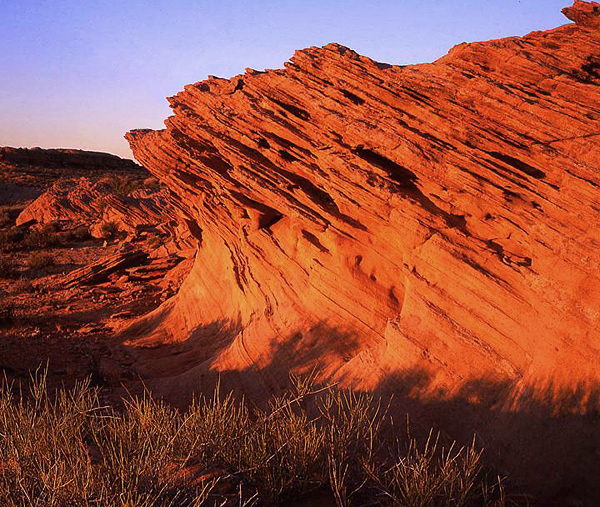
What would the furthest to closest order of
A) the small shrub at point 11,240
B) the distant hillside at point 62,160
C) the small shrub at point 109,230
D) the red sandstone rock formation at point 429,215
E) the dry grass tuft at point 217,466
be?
the distant hillside at point 62,160 < the small shrub at point 109,230 < the small shrub at point 11,240 < the red sandstone rock formation at point 429,215 < the dry grass tuft at point 217,466

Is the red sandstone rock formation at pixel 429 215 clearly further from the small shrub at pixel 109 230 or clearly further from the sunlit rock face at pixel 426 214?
the small shrub at pixel 109 230

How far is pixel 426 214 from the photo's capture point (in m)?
6.31

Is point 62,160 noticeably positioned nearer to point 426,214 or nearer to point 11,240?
point 11,240

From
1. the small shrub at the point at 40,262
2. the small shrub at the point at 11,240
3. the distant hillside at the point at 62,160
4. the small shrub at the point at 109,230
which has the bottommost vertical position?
the small shrub at the point at 40,262

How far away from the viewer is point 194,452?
4.64m

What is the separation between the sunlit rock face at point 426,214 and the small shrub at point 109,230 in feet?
54.8

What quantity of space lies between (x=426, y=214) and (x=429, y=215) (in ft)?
0.13

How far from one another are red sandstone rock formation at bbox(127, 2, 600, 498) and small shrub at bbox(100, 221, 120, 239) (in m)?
16.8

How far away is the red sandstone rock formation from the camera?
5148 mm

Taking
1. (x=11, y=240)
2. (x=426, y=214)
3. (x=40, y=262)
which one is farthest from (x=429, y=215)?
(x=11, y=240)

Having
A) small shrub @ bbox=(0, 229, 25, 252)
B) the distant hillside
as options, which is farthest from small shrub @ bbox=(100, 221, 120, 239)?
the distant hillside

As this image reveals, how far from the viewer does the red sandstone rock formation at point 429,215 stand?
16.9 feet

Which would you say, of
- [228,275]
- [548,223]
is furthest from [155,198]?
[548,223]

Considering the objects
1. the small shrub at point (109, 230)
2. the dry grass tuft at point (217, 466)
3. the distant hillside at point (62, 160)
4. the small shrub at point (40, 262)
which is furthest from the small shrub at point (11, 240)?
the distant hillside at point (62, 160)
